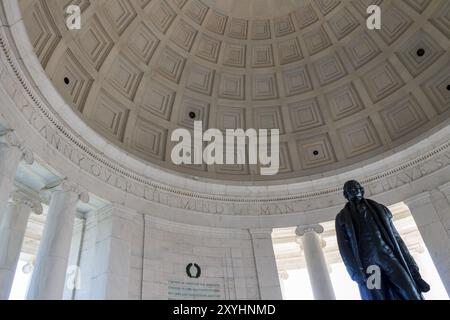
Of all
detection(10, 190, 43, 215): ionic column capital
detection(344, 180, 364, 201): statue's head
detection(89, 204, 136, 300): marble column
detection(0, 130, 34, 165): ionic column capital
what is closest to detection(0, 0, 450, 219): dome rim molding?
detection(0, 130, 34, 165): ionic column capital

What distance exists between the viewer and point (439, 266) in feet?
45.2

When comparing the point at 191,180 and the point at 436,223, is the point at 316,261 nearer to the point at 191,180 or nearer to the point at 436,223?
the point at 436,223

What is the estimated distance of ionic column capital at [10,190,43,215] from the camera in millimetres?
13516

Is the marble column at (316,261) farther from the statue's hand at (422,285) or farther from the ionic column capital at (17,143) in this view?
the ionic column capital at (17,143)

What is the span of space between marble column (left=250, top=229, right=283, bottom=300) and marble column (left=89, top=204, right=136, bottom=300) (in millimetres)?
5343

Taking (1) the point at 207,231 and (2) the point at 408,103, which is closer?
(1) the point at 207,231

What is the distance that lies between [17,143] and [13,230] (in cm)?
390

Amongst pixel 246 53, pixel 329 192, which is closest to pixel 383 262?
pixel 329 192

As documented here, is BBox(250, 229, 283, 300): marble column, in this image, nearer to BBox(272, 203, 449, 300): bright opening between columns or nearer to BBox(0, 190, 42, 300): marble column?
BBox(272, 203, 449, 300): bright opening between columns

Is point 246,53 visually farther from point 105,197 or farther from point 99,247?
point 99,247

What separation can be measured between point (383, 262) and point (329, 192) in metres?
11.2

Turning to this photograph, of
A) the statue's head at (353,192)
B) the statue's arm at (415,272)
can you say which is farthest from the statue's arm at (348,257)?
the statue's arm at (415,272)

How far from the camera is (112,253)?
13133mm
